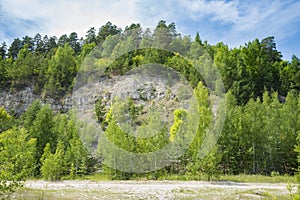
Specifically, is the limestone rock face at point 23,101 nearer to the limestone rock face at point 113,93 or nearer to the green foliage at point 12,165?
the limestone rock face at point 113,93

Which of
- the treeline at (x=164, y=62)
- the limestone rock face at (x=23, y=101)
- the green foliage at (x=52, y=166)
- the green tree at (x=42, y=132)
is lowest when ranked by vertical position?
the green foliage at (x=52, y=166)

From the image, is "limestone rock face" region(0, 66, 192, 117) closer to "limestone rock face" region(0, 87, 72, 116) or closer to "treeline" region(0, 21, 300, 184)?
"limestone rock face" region(0, 87, 72, 116)

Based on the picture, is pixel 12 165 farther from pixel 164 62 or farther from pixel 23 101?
pixel 23 101

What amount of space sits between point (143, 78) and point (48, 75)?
67.3 feet

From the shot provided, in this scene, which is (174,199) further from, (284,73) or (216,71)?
(284,73)

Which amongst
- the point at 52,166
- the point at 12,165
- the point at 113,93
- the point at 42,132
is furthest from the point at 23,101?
the point at 12,165

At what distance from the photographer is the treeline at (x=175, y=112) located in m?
28.0

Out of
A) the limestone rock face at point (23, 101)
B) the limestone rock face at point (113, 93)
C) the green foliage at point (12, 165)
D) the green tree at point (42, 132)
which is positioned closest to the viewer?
the green foliage at point (12, 165)

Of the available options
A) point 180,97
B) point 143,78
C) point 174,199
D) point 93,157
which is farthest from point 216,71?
point 174,199

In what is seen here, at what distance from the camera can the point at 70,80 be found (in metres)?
62.8

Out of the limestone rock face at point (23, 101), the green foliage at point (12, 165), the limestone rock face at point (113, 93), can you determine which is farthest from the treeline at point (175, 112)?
the limestone rock face at point (113, 93)

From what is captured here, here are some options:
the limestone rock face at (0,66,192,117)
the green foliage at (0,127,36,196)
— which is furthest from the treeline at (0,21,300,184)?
the limestone rock face at (0,66,192,117)

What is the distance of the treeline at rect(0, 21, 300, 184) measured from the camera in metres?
28.0

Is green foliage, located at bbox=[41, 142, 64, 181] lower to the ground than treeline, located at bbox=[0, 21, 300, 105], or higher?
lower
